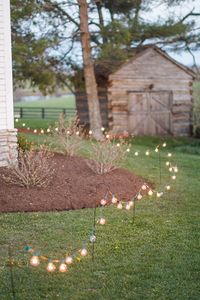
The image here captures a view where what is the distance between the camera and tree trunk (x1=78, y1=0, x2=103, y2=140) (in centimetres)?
1955

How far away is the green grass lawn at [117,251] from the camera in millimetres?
5754

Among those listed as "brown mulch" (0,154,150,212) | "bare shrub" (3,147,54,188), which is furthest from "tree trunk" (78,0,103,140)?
"bare shrub" (3,147,54,188)

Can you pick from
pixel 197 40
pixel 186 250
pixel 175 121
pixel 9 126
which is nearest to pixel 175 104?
pixel 175 121

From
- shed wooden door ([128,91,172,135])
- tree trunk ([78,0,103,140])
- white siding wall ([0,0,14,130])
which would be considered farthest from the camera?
shed wooden door ([128,91,172,135])

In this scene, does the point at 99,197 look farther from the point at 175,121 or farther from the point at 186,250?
the point at 175,121

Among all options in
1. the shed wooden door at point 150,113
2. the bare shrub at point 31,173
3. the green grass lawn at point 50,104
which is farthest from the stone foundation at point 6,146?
the green grass lawn at point 50,104

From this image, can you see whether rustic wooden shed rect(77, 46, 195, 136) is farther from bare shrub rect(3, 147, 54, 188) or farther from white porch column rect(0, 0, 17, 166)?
bare shrub rect(3, 147, 54, 188)

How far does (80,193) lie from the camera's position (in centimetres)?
1006

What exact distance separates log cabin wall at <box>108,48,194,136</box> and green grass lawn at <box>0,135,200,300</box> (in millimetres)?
13112

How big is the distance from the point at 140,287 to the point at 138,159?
988cm

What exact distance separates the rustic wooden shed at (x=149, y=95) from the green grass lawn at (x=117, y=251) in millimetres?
13141

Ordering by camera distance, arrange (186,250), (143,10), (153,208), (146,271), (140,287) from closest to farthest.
→ (140,287), (146,271), (186,250), (153,208), (143,10)

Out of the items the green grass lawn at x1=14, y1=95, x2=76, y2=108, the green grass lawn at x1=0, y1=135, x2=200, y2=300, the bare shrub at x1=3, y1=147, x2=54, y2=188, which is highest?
the green grass lawn at x1=14, y1=95, x2=76, y2=108

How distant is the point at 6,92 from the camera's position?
36.7 ft
